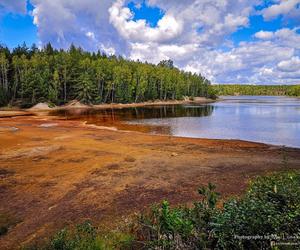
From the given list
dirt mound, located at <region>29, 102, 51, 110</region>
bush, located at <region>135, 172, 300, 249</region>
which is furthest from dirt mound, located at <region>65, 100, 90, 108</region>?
bush, located at <region>135, 172, 300, 249</region>

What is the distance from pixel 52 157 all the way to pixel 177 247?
529 inches

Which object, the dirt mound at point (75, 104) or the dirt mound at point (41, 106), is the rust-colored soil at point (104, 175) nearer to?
the dirt mound at point (41, 106)

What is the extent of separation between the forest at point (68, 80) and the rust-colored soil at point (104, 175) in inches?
2133

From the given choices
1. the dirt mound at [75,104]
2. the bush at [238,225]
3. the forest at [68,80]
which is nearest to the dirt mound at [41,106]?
the forest at [68,80]

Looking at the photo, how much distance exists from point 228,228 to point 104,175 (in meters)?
8.93

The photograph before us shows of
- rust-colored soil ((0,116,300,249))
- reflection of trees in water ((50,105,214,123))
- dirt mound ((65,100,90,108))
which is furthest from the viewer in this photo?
dirt mound ((65,100,90,108))

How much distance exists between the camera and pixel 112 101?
90.7m

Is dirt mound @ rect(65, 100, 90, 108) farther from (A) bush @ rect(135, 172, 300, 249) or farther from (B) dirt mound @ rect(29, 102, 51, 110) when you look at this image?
(A) bush @ rect(135, 172, 300, 249)

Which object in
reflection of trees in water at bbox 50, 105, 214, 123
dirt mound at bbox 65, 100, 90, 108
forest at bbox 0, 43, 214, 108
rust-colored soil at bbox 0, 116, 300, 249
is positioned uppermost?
forest at bbox 0, 43, 214, 108

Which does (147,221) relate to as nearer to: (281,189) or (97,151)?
(281,189)

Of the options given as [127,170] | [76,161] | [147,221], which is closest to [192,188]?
[127,170]

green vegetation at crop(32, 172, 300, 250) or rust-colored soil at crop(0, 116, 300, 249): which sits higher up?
green vegetation at crop(32, 172, 300, 250)

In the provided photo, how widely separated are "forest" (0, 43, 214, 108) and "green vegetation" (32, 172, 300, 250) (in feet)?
228

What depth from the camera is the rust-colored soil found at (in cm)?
940
